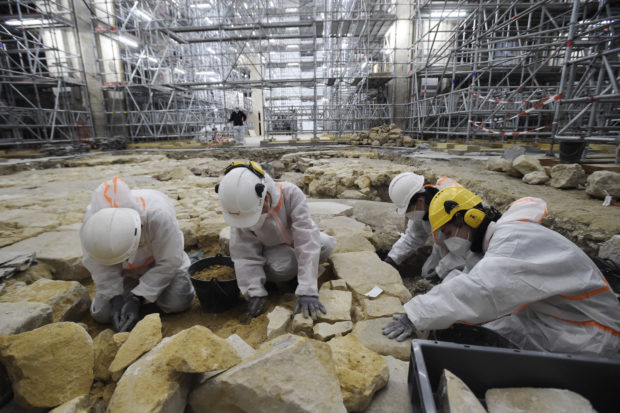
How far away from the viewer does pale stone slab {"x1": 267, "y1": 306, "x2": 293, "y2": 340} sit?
6.41ft

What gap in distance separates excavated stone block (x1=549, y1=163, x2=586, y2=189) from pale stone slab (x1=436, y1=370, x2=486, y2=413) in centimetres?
434

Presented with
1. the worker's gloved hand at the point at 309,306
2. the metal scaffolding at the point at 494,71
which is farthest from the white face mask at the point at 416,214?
the metal scaffolding at the point at 494,71

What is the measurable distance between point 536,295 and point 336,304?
1179 millimetres

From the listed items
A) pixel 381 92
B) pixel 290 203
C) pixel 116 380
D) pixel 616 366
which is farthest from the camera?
pixel 381 92

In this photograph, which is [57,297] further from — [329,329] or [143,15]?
[143,15]

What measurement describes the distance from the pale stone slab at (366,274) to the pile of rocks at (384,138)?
8.51m

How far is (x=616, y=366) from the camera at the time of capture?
128 centimetres

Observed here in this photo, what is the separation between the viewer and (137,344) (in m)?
1.57

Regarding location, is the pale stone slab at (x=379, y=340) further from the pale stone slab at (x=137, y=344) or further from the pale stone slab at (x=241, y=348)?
the pale stone slab at (x=137, y=344)

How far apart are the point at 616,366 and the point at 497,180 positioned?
14.0 ft

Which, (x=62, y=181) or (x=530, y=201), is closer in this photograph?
(x=530, y=201)

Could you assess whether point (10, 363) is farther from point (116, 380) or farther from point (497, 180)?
point (497, 180)

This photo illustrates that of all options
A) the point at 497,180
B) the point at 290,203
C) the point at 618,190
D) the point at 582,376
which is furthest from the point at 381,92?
the point at 582,376

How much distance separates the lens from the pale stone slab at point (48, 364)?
131cm
